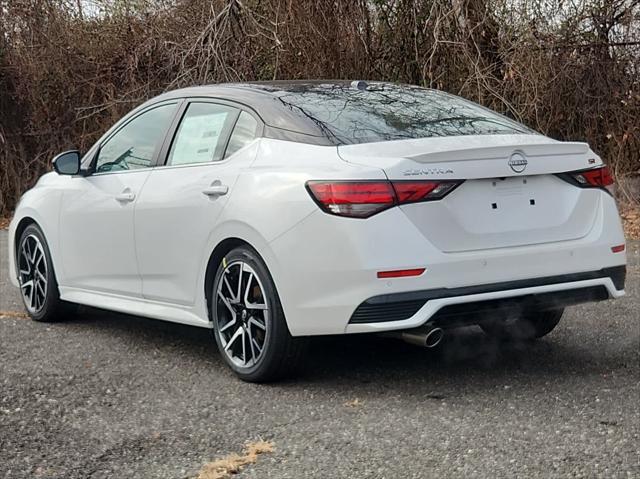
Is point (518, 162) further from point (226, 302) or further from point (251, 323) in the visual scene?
point (226, 302)

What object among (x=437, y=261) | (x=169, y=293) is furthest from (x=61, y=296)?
(x=437, y=261)

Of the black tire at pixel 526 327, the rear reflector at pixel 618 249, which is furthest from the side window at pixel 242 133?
the rear reflector at pixel 618 249

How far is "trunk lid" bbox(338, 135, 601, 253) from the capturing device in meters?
4.29

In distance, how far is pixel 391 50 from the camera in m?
12.7

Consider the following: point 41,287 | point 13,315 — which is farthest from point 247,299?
point 13,315

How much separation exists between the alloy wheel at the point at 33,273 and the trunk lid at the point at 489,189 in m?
3.06

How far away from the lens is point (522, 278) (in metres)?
4.44

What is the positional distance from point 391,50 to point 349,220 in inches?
347

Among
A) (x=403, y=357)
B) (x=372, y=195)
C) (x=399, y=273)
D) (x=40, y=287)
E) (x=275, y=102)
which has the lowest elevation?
(x=403, y=357)

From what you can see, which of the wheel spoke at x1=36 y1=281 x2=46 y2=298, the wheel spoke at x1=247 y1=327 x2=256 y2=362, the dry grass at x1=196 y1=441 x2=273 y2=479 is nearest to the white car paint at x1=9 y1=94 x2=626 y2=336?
the wheel spoke at x1=247 y1=327 x2=256 y2=362

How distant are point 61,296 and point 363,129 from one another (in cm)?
279

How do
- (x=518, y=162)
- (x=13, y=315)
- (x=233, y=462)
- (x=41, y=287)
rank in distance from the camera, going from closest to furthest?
(x=233, y=462)
(x=518, y=162)
(x=41, y=287)
(x=13, y=315)

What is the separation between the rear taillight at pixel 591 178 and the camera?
4.67m

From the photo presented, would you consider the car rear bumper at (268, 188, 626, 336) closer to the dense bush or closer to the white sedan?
the white sedan
